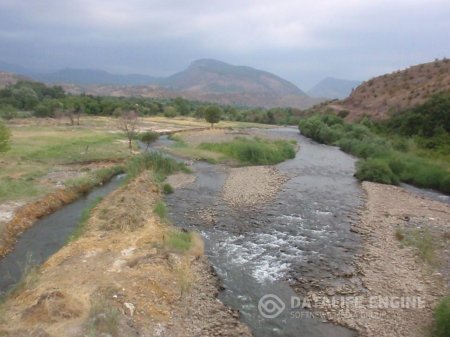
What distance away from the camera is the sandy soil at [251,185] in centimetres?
3203

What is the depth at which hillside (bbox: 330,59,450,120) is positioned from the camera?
77000mm

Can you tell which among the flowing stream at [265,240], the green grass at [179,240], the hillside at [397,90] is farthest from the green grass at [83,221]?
the hillside at [397,90]

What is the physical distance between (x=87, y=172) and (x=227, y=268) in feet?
76.1

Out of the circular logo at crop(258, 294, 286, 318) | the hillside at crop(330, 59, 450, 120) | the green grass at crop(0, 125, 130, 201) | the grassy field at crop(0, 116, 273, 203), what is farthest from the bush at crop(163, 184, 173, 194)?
the hillside at crop(330, 59, 450, 120)

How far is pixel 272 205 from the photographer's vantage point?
1208 inches

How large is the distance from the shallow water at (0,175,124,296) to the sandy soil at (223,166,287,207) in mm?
11712

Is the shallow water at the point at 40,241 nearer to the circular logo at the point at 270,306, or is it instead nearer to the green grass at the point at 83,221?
the green grass at the point at 83,221

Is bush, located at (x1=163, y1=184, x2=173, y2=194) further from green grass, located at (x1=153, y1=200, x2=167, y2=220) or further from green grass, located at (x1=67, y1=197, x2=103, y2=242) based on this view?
green grass, located at (x1=67, y1=197, x2=103, y2=242)

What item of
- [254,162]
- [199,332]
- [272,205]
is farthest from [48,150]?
[199,332]

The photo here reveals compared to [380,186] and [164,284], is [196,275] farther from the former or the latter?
[380,186]

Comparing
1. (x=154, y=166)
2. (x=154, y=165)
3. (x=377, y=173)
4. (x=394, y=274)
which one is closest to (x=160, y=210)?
(x=154, y=166)

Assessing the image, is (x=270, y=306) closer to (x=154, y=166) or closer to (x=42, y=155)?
(x=154, y=166)

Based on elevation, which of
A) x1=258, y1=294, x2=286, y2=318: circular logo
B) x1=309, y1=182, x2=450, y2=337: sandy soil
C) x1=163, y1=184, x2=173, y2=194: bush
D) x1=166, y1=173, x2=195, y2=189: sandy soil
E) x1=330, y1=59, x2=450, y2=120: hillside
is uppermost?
x1=330, y1=59, x2=450, y2=120: hillside

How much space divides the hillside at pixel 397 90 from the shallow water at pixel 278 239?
153 ft
